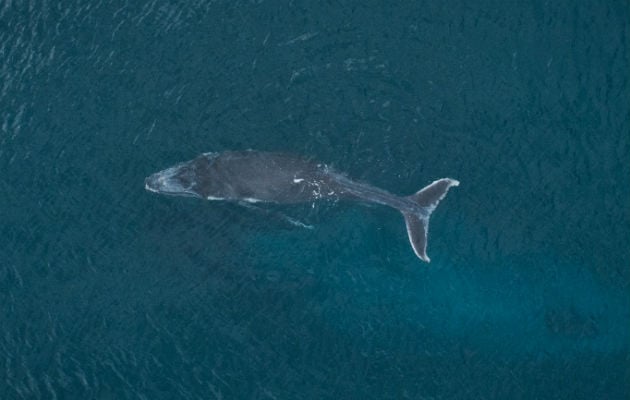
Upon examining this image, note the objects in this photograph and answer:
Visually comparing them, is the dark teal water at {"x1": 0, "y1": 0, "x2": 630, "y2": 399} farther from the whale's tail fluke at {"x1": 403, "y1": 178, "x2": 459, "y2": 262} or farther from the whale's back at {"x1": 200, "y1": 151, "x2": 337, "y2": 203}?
the whale's back at {"x1": 200, "y1": 151, "x2": 337, "y2": 203}

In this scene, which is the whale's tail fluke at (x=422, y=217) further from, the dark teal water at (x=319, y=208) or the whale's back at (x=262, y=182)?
the whale's back at (x=262, y=182)

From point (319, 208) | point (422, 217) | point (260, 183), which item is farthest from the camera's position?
point (319, 208)

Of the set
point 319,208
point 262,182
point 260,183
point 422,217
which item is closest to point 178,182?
point 260,183

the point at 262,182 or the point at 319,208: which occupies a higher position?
the point at 262,182

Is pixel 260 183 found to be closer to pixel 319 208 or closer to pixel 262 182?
pixel 262 182

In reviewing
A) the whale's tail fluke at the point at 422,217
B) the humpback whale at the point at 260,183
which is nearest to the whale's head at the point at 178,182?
the humpback whale at the point at 260,183

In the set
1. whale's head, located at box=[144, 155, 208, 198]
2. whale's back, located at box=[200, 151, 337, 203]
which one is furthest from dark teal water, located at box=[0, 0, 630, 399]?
whale's back, located at box=[200, 151, 337, 203]
